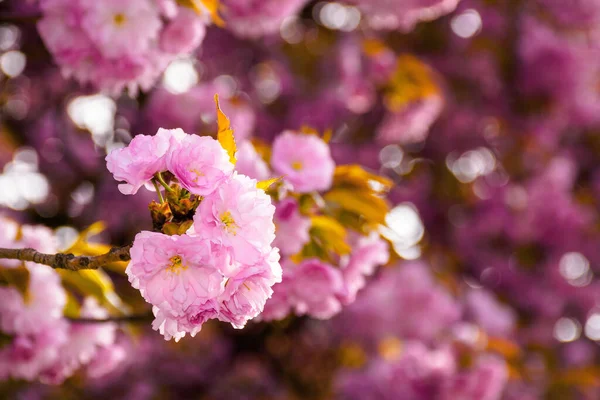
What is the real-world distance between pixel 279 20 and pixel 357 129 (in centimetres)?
190

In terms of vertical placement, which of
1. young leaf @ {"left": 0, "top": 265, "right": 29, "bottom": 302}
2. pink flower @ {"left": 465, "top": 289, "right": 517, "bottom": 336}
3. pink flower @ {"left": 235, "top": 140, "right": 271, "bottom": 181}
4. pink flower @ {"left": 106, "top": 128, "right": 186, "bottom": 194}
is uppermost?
pink flower @ {"left": 106, "top": 128, "right": 186, "bottom": 194}

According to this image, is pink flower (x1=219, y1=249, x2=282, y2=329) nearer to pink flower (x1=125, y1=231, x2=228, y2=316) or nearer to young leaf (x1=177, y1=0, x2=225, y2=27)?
pink flower (x1=125, y1=231, x2=228, y2=316)

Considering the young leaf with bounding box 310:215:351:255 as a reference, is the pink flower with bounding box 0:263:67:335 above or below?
below

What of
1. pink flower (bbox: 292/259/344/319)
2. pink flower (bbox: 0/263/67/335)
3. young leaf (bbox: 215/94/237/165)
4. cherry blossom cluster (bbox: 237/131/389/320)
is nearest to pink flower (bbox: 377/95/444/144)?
cherry blossom cluster (bbox: 237/131/389/320)

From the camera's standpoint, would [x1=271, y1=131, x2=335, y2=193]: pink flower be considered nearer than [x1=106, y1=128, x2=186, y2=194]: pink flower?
No

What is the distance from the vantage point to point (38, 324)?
1672 mm

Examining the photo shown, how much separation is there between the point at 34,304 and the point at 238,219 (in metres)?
0.87

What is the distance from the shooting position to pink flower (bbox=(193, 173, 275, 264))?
0.98 metres

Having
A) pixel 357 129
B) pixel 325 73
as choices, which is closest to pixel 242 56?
pixel 325 73

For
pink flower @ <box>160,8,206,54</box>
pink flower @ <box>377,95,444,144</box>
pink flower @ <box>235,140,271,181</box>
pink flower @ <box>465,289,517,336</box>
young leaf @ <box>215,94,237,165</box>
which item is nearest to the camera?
young leaf @ <box>215,94,237,165</box>

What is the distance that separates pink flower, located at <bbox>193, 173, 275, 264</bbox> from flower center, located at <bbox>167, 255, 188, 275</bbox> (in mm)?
46

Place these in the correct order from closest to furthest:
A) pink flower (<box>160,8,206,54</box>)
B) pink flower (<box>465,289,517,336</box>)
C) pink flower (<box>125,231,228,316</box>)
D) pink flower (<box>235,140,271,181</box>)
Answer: pink flower (<box>125,231,228,316</box>) < pink flower (<box>235,140,271,181</box>) < pink flower (<box>160,8,206,54</box>) < pink flower (<box>465,289,517,336</box>)

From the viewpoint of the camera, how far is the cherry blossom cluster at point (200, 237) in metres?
0.98

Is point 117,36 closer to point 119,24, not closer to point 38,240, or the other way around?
point 119,24
